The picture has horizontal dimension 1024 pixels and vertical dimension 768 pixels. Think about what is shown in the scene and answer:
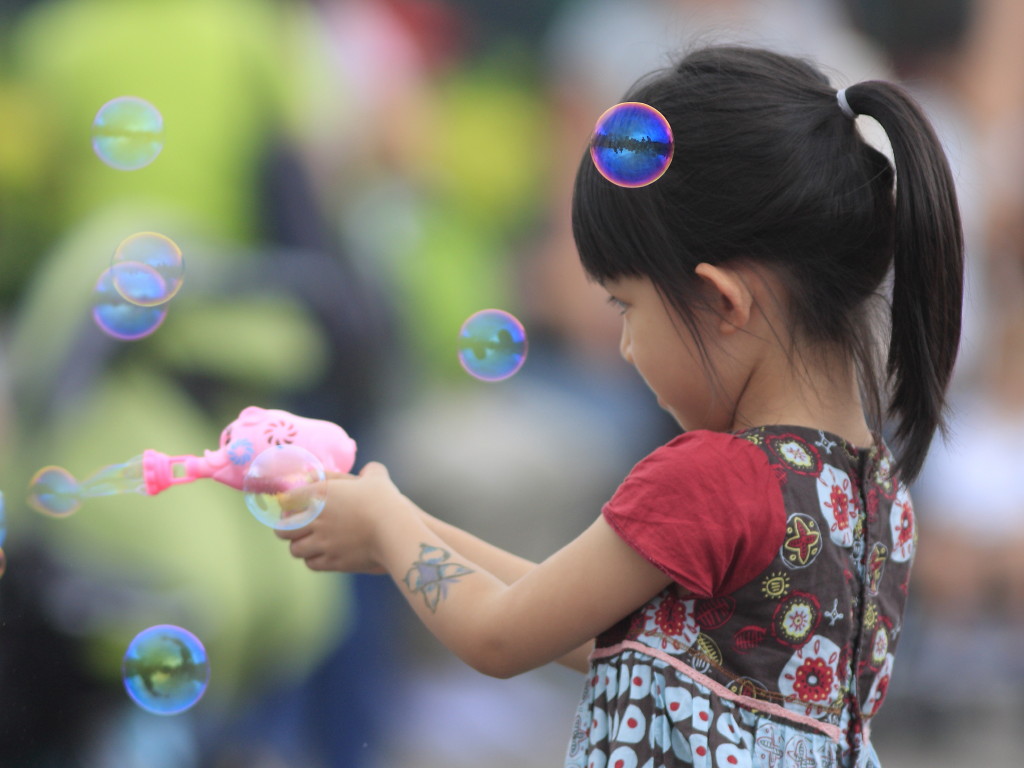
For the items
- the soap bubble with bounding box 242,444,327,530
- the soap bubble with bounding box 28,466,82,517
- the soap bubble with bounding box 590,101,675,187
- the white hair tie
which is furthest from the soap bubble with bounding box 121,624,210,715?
the white hair tie

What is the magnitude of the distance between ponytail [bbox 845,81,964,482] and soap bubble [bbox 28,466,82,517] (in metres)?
0.91

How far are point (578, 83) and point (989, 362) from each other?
1337 millimetres

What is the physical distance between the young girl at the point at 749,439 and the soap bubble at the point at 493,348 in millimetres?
385

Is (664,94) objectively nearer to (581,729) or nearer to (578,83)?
(581,729)

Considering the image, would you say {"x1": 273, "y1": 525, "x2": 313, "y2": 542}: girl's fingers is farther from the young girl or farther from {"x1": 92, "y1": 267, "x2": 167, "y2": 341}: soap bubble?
{"x1": 92, "y1": 267, "x2": 167, "y2": 341}: soap bubble

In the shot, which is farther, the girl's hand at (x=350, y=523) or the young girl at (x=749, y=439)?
the girl's hand at (x=350, y=523)

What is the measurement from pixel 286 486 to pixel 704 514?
0.37m

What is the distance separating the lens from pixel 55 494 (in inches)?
62.1

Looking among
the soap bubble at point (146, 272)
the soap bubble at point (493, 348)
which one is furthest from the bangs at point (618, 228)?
the soap bubble at point (146, 272)

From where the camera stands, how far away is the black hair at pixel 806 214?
1.13 meters

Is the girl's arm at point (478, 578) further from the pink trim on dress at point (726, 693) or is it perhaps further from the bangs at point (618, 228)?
the bangs at point (618, 228)

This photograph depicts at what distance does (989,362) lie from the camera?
3.67m

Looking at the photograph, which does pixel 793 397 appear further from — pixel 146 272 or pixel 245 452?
pixel 146 272

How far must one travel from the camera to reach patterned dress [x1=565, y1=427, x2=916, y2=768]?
110cm
